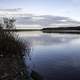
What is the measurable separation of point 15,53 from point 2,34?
6.31 feet

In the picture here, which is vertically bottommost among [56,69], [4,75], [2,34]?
[56,69]

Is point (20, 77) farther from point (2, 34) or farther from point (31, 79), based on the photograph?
point (2, 34)

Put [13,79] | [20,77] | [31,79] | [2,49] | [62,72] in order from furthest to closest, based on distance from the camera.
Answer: [2,49] < [62,72] < [31,79] < [20,77] < [13,79]

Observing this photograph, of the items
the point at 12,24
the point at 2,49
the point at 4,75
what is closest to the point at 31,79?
the point at 4,75

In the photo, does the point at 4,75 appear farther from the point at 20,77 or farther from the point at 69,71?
the point at 69,71

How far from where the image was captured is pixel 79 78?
12.9 meters

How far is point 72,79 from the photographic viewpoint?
12617 mm

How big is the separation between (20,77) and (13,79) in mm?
807

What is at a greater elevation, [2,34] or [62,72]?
[2,34]

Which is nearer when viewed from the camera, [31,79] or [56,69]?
[31,79]

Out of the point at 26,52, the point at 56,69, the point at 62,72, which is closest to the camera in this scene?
the point at 62,72

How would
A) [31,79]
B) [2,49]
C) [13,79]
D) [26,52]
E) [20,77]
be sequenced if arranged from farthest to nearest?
[26,52] → [2,49] → [31,79] → [20,77] → [13,79]

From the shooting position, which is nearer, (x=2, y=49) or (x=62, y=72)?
(x=62, y=72)

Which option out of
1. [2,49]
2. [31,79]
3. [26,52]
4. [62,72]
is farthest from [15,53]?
[31,79]
